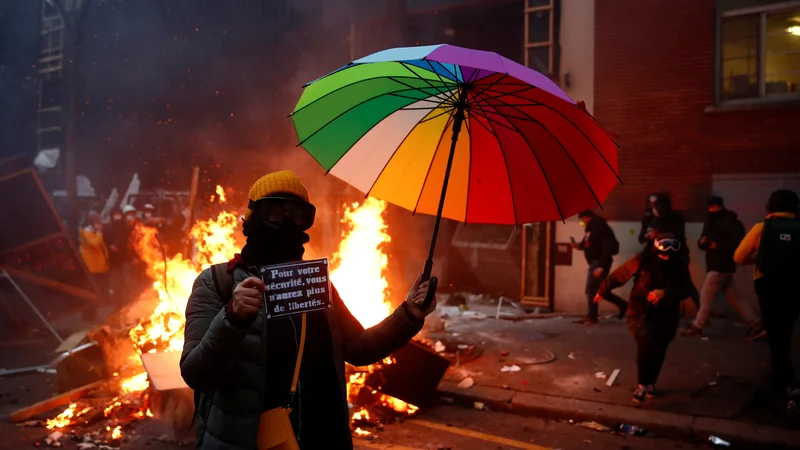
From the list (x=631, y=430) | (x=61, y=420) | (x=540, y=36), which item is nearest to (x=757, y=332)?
(x=631, y=430)

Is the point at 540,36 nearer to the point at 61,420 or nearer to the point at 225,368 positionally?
the point at 61,420

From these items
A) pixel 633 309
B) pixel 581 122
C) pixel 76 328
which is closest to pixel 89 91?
pixel 76 328

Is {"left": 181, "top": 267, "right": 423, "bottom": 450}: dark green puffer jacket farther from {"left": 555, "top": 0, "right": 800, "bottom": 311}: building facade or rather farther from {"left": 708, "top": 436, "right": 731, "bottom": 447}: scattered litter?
{"left": 555, "top": 0, "right": 800, "bottom": 311}: building facade

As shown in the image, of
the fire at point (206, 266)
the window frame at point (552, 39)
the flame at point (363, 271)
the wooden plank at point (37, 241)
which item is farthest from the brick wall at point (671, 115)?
the wooden plank at point (37, 241)

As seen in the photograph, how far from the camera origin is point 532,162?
9.87 feet

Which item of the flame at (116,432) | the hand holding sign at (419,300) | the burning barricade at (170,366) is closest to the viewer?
the hand holding sign at (419,300)

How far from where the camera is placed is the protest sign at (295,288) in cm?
209

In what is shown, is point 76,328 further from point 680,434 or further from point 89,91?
point 89,91

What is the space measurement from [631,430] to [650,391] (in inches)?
31.2

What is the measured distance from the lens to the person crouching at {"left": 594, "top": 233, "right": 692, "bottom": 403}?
605cm

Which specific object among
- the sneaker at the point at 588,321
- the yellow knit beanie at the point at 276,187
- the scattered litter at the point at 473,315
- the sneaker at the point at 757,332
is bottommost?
the scattered litter at the point at 473,315

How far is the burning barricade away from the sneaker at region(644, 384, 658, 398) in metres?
2.17

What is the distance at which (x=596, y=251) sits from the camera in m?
10.1

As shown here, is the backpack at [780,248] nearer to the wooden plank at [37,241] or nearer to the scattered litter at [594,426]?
the scattered litter at [594,426]
